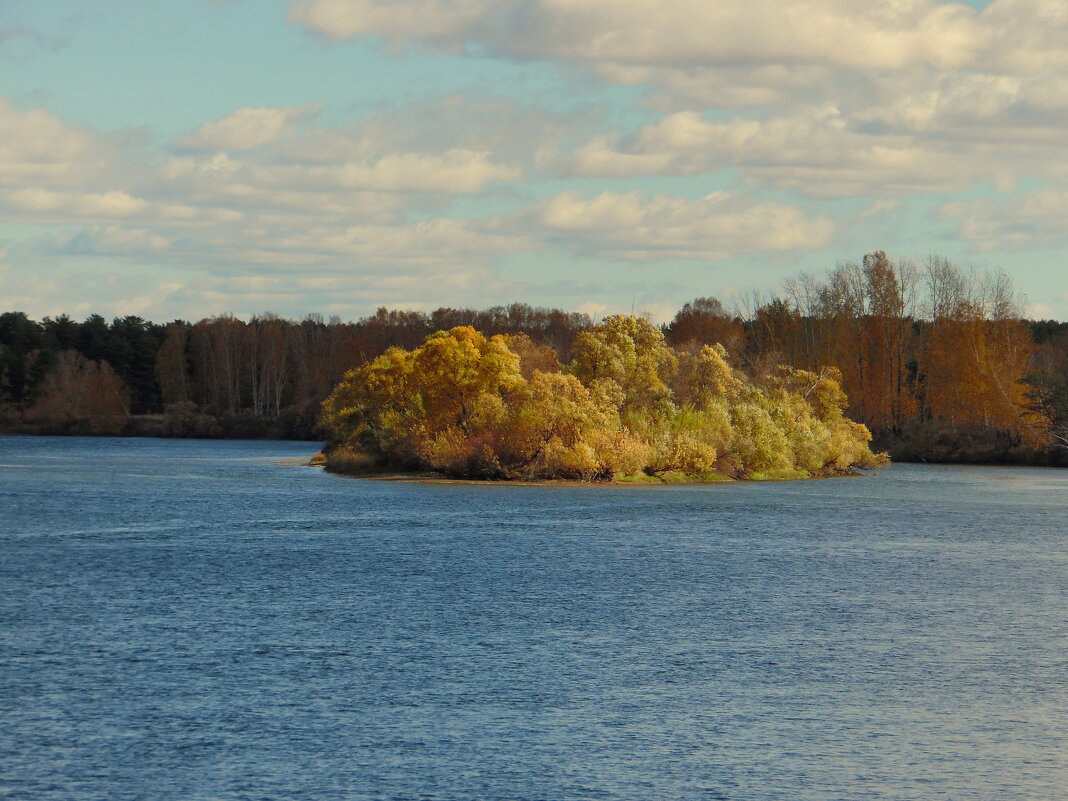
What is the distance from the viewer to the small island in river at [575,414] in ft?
243

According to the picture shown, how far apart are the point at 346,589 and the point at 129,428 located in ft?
459

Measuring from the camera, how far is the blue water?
1603 centimetres

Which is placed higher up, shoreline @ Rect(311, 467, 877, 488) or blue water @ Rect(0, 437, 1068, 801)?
shoreline @ Rect(311, 467, 877, 488)

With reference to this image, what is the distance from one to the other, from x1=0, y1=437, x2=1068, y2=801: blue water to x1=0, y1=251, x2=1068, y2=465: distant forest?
46524 mm

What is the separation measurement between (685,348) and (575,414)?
20099 millimetres

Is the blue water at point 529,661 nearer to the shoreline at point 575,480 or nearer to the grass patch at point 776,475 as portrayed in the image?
the shoreline at point 575,480

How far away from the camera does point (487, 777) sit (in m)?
15.8

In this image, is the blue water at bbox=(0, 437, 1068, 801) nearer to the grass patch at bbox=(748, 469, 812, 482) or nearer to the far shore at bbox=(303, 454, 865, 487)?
the far shore at bbox=(303, 454, 865, 487)

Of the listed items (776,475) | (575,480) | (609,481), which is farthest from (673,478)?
(776,475)

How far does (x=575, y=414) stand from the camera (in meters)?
72.2

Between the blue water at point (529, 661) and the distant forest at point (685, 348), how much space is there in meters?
46.5

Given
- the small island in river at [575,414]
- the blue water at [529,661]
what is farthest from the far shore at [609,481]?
the blue water at [529,661]

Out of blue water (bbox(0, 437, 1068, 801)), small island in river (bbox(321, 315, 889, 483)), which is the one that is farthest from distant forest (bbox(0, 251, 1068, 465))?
blue water (bbox(0, 437, 1068, 801))

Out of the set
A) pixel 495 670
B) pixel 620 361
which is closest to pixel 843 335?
pixel 620 361
